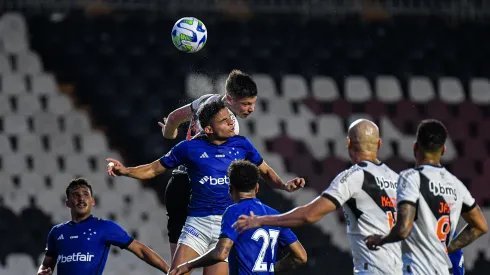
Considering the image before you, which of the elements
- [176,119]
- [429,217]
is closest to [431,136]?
[429,217]

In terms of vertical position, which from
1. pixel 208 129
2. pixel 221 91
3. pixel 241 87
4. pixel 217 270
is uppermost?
pixel 221 91

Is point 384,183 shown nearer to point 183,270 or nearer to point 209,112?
point 183,270

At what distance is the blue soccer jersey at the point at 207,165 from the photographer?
22.9 ft

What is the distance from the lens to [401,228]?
5199 mm

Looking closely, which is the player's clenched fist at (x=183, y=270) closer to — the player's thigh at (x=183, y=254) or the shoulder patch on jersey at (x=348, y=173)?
the player's thigh at (x=183, y=254)

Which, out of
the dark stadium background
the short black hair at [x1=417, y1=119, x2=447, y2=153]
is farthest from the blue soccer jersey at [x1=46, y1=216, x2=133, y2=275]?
the dark stadium background

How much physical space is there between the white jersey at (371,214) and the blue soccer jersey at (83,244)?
233 cm

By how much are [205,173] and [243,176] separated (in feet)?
4.39

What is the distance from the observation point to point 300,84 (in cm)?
1383

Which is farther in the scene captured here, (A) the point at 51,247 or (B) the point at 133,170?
(A) the point at 51,247

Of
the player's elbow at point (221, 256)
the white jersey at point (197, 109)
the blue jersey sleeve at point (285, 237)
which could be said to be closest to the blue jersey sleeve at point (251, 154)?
the white jersey at point (197, 109)

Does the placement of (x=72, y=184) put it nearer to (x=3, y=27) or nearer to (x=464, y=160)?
(x=3, y=27)

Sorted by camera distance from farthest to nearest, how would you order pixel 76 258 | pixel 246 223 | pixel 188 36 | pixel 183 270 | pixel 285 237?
1. pixel 188 36
2. pixel 76 258
3. pixel 285 237
4. pixel 183 270
5. pixel 246 223

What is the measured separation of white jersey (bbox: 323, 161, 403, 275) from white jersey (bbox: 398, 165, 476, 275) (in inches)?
4.6
